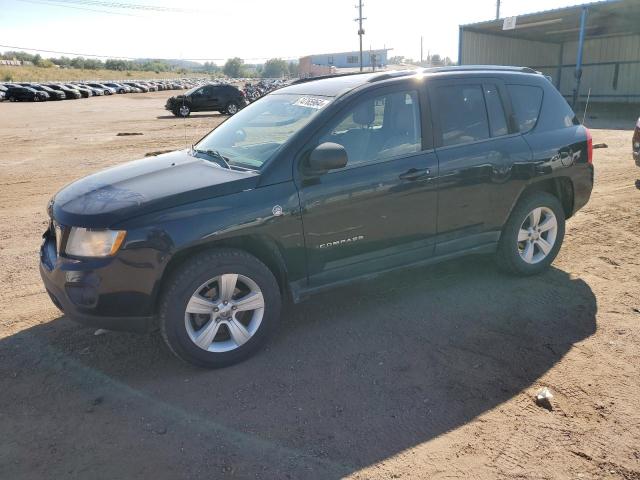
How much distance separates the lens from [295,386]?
335cm

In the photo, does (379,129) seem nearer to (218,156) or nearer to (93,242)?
(218,156)

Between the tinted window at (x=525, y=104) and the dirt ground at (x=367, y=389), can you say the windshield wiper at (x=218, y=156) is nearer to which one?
the dirt ground at (x=367, y=389)

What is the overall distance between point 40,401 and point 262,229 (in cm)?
173

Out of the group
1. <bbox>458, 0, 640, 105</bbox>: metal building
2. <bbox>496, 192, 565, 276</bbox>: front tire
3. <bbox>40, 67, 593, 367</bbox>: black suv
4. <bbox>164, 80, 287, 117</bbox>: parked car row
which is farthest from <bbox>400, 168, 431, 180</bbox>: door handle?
<bbox>164, 80, 287, 117</bbox>: parked car row

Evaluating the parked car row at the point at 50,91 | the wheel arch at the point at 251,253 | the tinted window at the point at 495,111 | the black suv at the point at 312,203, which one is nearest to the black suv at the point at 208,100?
the black suv at the point at 312,203

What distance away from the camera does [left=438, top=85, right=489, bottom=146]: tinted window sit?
431cm

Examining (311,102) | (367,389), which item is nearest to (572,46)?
(311,102)

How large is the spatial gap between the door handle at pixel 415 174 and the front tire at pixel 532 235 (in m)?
1.11

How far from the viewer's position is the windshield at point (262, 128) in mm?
3865

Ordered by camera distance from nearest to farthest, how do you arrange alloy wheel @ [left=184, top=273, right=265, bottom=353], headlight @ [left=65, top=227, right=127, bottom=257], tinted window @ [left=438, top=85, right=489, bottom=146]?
1. headlight @ [left=65, top=227, right=127, bottom=257]
2. alloy wheel @ [left=184, top=273, right=265, bottom=353]
3. tinted window @ [left=438, top=85, right=489, bottom=146]

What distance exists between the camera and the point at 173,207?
130 inches

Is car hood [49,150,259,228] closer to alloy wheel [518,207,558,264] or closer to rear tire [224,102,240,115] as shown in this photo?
alloy wheel [518,207,558,264]

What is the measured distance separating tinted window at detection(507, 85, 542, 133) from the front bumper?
11.6 feet

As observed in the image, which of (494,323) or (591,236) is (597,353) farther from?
(591,236)
